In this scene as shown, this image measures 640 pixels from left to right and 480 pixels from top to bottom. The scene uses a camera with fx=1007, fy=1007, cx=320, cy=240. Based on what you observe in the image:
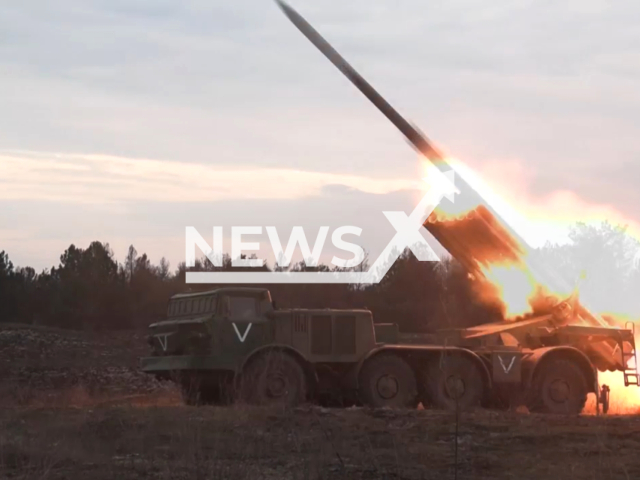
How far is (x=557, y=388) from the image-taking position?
62.4 feet

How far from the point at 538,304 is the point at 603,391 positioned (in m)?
2.07

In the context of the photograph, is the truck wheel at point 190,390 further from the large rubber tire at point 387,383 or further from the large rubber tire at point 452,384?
the large rubber tire at point 452,384

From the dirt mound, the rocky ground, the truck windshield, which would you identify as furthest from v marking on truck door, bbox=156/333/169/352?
the dirt mound

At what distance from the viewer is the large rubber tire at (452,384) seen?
18.2 metres

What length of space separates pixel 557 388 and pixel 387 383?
11.2 ft

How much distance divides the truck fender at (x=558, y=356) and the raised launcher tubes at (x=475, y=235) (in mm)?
764

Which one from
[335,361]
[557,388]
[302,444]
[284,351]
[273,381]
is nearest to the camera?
[302,444]

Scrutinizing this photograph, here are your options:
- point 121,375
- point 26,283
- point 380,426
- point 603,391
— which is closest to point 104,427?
point 380,426

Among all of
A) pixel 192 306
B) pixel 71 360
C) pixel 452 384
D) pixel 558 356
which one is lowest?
pixel 452 384

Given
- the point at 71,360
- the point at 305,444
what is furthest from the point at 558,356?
the point at 71,360

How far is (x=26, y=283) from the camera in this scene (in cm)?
5078

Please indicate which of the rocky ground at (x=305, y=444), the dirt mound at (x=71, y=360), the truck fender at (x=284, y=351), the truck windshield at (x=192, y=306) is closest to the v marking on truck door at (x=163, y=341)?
the truck windshield at (x=192, y=306)

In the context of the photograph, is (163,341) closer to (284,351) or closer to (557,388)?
(284,351)

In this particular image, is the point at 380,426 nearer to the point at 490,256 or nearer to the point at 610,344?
the point at 490,256
